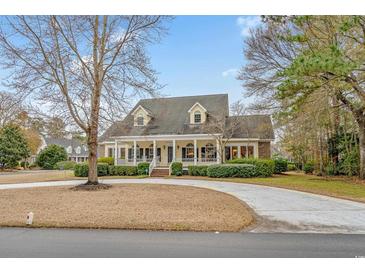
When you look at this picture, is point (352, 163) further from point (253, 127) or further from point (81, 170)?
point (81, 170)

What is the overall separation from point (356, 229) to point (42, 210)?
7692mm

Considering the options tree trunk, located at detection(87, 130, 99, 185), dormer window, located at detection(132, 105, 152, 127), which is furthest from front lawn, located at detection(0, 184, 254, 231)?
dormer window, located at detection(132, 105, 152, 127)

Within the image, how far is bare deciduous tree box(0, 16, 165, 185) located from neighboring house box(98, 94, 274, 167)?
27.1 feet

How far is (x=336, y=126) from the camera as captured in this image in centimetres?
2039

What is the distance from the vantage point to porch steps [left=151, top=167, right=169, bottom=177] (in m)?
19.9

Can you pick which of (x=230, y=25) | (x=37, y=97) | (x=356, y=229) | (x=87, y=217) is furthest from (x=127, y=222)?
(x=37, y=97)

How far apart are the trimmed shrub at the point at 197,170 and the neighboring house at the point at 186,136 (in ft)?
3.48

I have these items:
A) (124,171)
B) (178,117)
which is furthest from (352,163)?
(124,171)

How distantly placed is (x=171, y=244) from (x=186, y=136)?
1644 centimetres

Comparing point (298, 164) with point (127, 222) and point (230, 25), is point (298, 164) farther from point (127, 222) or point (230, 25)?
point (127, 222)

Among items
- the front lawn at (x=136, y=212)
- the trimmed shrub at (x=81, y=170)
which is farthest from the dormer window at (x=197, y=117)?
the front lawn at (x=136, y=212)

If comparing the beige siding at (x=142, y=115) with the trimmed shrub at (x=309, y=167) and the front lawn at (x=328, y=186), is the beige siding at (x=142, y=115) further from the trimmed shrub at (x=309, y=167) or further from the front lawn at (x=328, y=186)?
the trimmed shrub at (x=309, y=167)

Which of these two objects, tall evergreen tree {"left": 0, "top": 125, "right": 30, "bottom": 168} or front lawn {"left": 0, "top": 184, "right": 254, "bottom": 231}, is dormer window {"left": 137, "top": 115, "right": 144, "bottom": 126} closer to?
front lawn {"left": 0, "top": 184, "right": 254, "bottom": 231}

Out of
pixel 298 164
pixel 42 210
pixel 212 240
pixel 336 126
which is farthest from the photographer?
pixel 298 164
